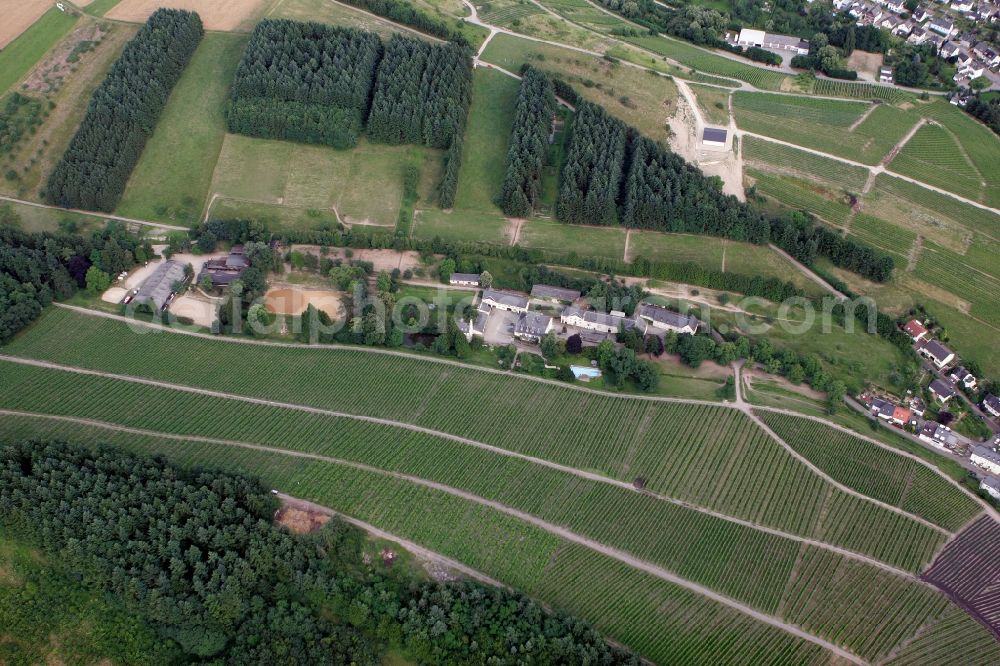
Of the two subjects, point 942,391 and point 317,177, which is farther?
point 317,177

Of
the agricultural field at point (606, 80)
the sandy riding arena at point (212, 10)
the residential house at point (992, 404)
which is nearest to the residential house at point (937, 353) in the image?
the residential house at point (992, 404)

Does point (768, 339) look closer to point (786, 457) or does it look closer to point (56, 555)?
point (786, 457)

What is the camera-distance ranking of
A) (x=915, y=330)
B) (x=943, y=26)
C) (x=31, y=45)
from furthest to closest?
(x=943, y=26)
(x=31, y=45)
(x=915, y=330)

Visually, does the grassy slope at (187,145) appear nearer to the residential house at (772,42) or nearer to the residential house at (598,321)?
the residential house at (598,321)

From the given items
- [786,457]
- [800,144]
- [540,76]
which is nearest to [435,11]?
[540,76]

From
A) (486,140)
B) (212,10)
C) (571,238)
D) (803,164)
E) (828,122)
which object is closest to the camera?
(571,238)

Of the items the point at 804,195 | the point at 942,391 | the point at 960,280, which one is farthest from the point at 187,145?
Answer: the point at 960,280

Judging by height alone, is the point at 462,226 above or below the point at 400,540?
above

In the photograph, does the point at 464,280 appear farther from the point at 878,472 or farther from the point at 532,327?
the point at 878,472
